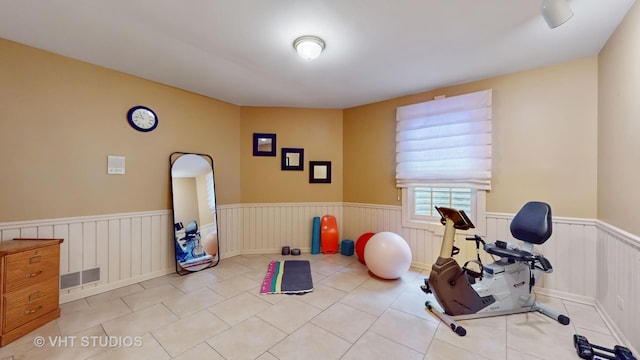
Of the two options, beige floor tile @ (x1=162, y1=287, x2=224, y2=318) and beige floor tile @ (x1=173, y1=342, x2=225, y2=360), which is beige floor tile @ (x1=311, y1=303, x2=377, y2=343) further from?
beige floor tile @ (x1=162, y1=287, x2=224, y2=318)

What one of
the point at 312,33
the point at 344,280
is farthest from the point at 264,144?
the point at 344,280

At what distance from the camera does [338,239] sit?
415 cm

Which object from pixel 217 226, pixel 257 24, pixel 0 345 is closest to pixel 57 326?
pixel 0 345

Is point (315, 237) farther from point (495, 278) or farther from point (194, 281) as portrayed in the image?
point (495, 278)

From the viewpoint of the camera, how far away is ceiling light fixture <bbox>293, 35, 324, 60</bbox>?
211 cm

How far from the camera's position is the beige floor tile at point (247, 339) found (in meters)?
1.76

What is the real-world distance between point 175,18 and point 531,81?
351 cm

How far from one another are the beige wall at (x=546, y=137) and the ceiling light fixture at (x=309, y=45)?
6.35ft

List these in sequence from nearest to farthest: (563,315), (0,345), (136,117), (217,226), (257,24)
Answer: (0,345), (257,24), (563,315), (136,117), (217,226)

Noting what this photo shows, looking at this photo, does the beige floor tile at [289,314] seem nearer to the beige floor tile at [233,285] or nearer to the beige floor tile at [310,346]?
the beige floor tile at [310,346]

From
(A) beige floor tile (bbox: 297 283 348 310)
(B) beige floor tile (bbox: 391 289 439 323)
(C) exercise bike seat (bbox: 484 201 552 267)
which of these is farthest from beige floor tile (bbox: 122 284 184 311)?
(C) exercise bike seat (bbox: 484 201 552 267)

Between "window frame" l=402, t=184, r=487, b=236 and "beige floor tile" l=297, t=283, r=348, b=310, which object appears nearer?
"beige floor tile" l=297, t=283, r=348, b=310

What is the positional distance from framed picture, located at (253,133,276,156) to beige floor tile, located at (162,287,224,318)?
2.20 m

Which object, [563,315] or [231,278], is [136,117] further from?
[563,315]
